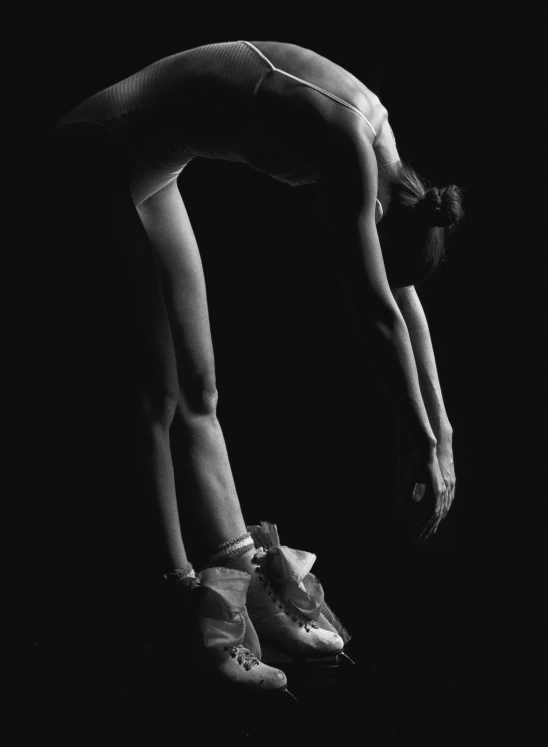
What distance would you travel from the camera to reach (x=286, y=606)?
85.2 inches

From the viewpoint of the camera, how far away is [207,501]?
2143 mm

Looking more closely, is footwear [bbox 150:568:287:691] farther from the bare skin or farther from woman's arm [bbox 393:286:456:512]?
woman's arm [bbox 393:286:456:512]

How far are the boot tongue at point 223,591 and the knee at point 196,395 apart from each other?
1.09 ft

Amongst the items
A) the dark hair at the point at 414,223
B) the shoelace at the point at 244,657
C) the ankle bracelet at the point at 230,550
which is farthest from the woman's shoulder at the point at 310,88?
the shoelace at the point at 244,657

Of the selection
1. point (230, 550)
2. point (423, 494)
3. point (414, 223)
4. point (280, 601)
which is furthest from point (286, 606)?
point (414, 223)

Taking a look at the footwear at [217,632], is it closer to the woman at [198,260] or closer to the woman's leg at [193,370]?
the woman at [198,260]

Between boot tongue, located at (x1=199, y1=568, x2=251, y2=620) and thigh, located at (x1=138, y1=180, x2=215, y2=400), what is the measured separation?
371 millimetres

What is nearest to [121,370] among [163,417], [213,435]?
[163,417]

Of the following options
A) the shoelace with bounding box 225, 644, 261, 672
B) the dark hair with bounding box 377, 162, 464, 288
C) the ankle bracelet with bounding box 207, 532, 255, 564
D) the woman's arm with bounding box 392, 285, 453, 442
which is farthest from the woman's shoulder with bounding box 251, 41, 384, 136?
the shoelace with bounding box 225, 644, 261, 672

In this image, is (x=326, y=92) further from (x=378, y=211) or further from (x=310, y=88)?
(x=378, y=211)

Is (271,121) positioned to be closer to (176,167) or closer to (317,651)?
(176,167)

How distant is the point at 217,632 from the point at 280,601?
0.22 meters

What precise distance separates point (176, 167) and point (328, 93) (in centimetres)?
37

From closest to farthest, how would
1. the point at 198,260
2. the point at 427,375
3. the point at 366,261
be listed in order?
the point at 366,261 < the point at 427,375 < the point at 198,260
